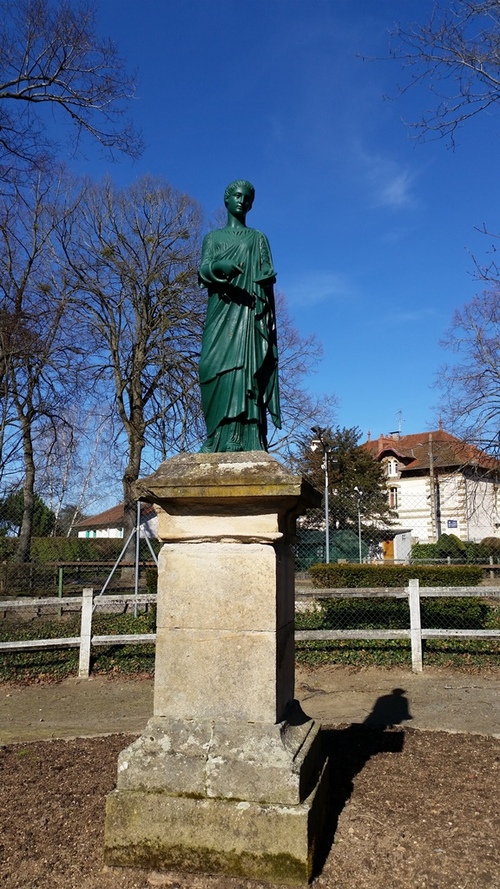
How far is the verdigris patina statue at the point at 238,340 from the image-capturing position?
12.7 ft

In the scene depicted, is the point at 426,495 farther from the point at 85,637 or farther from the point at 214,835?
the point at 214,835

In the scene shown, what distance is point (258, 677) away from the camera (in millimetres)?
3316

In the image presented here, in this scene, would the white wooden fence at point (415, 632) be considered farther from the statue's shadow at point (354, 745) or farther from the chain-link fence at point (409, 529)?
the chain-link fence at point (409, 529)

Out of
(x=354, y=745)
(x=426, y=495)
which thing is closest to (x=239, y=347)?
(x=354, y=745)

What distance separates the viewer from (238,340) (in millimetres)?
3936

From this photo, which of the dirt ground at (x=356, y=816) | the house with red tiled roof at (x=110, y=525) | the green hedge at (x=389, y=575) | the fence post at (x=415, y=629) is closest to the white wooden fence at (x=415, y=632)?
the fence post at (x=415, y=629)

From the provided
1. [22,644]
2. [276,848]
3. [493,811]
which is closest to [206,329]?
[276,848]

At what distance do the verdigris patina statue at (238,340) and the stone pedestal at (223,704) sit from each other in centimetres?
35

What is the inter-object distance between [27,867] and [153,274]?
64.3 feet

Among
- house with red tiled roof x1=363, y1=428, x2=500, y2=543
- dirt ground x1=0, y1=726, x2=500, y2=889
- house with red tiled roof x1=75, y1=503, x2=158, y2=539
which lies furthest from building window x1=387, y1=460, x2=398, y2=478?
dirt ground x1=0, y1=726, x2=500, y2=889

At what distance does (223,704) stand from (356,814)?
114 centimetres

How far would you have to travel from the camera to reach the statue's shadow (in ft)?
12.5

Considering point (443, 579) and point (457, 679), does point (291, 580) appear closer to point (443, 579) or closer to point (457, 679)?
point (457, 679)

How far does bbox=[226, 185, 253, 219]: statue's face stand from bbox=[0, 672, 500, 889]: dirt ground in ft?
12.5
